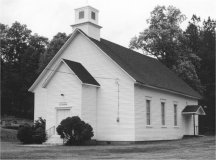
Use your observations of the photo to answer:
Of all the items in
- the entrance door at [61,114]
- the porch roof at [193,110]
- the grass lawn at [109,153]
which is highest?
the porch roof at [193,110]

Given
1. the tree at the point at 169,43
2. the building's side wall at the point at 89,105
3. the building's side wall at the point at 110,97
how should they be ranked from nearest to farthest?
the building's side wall at the point at 89,105
the building's side wall at the point at 110,97
the tree at the point at 169,43

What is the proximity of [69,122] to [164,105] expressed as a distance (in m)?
10.1

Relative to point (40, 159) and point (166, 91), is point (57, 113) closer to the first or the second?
point (166, 91)

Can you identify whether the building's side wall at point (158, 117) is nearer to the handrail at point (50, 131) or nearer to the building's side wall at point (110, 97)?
the building's side wall at point (110, 97)

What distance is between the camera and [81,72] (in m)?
28.4

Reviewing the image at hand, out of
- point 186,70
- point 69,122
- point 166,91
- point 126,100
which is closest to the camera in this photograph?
point 69,122

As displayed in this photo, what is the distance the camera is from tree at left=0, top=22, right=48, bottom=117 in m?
65.0

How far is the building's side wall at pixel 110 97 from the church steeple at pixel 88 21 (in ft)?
4.69

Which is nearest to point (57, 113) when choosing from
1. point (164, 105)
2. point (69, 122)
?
point (69, 122)

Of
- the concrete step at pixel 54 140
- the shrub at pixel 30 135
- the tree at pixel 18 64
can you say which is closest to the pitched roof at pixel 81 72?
the concrete step at pixel 54 140

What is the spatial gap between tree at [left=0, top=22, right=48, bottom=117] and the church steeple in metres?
34.0

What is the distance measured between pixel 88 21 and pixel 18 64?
Answer: 40192mm

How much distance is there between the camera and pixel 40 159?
15.0m

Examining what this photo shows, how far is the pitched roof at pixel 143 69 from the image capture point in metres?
29.1
